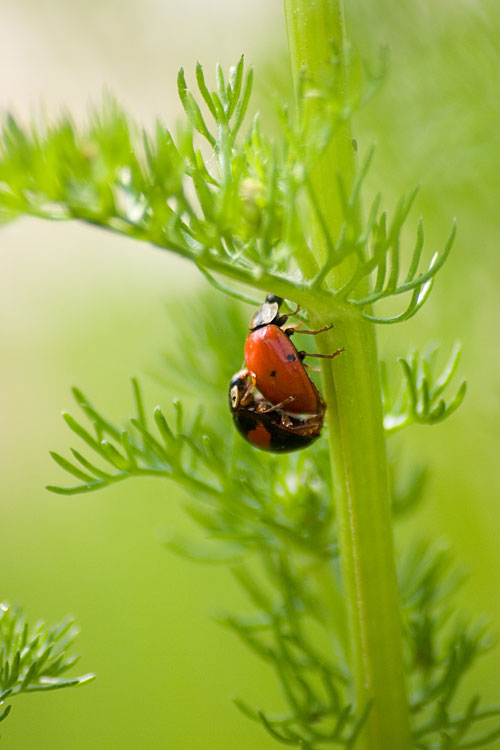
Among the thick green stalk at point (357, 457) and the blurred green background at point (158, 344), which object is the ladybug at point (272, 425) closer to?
the thick green stalk at point (357, 457)

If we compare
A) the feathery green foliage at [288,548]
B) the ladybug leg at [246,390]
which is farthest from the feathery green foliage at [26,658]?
the ladybug leg at [246,390]

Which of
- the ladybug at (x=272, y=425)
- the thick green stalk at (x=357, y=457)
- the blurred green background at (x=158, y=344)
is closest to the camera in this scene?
the thick green stalk at (x=357, y=457)

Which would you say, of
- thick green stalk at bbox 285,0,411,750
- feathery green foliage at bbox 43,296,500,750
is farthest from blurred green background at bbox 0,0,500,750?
thick green stalk at bbox 285,0,411,750

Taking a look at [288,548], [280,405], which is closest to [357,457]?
[280,405]

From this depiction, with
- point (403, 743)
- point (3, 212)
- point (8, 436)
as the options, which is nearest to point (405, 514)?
point (403, 743)

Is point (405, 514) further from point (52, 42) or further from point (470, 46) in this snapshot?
point (52, 42)

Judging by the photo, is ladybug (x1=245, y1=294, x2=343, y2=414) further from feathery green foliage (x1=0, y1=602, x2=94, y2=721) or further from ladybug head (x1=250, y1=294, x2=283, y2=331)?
Answer: feathery green foliage (x1=0, y1=602, x2=94, y2=721)

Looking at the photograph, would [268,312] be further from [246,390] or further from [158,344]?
[158,344]
